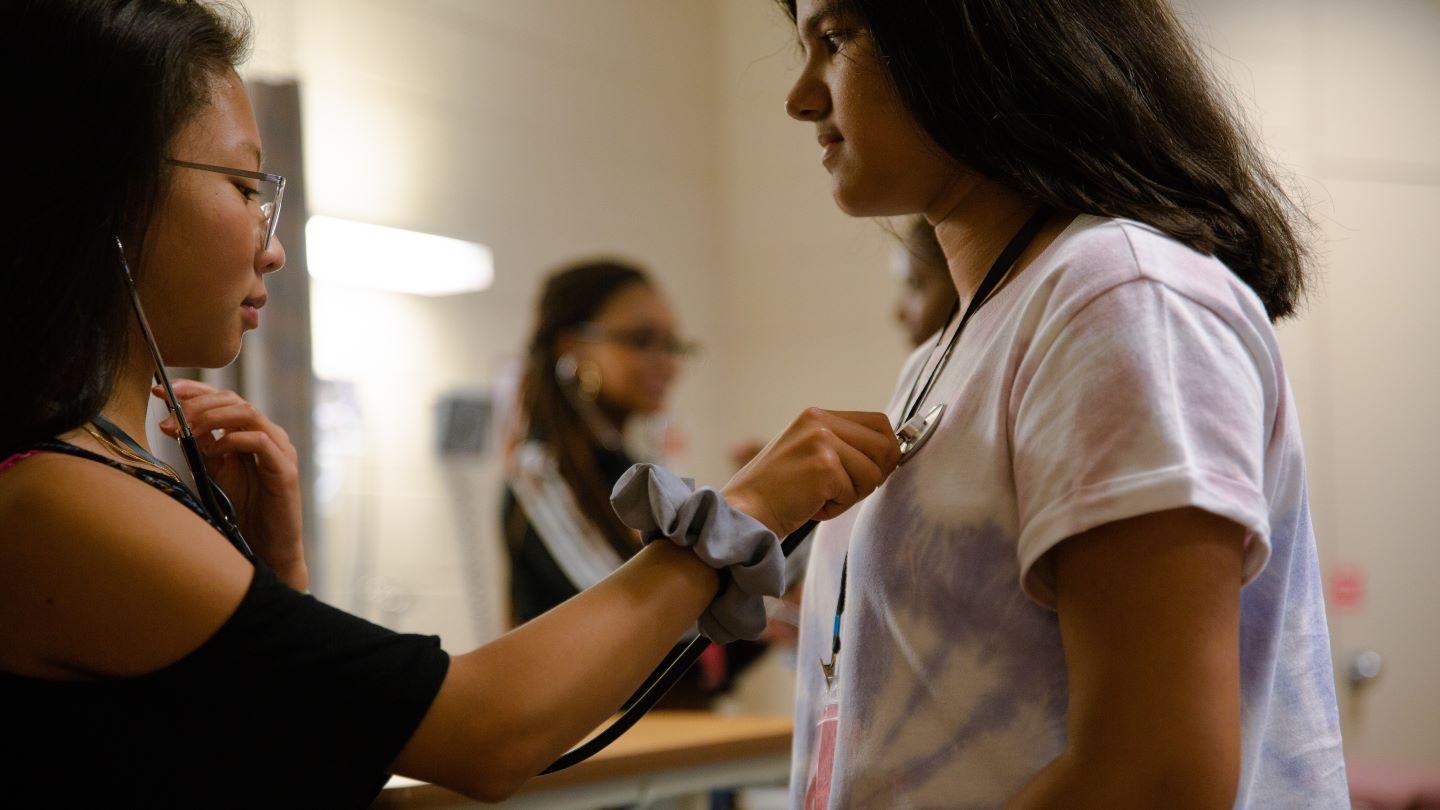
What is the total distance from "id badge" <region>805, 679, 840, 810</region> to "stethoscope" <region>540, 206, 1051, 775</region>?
0.9 inches

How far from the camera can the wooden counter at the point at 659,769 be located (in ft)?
5.28

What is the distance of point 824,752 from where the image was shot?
1.09 meters

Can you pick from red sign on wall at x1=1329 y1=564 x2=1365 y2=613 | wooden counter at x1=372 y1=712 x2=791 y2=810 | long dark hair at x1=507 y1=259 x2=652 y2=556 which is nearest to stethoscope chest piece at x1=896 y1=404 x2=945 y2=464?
wooden counter at x1=372 y1=712 x2=791 y2=810

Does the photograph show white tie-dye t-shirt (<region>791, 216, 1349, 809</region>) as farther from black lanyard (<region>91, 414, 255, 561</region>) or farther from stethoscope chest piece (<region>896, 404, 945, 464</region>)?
black lanyard (<region>91, 414, 255, 561</region>)

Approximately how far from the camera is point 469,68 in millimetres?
4750

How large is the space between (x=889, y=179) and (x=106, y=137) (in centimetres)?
67

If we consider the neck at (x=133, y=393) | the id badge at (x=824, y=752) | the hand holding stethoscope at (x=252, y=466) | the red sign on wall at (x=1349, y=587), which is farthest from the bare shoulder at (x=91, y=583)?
the red sign on wall at (x=1349, y=587)

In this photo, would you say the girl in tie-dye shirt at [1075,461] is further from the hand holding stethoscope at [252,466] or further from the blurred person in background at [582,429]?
the blurred person in background at [582,429]

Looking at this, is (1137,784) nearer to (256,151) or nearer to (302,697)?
(302,697)

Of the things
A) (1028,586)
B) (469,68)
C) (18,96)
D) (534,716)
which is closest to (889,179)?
(1028,586)

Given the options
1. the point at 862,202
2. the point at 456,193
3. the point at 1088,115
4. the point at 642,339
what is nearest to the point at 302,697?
the point at 862,202

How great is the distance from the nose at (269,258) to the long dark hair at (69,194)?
132 mm

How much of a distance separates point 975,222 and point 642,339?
2.71 meters

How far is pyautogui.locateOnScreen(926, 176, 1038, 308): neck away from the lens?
43.5 inches
